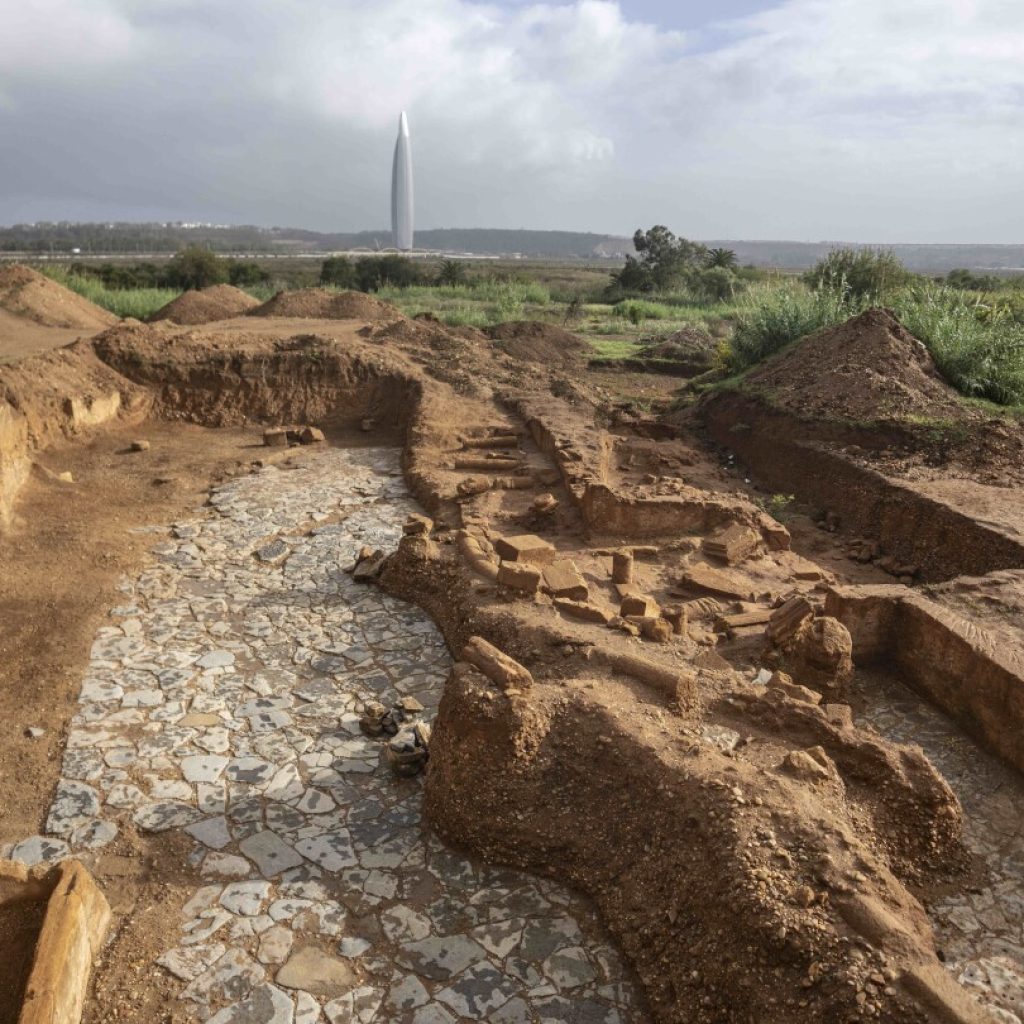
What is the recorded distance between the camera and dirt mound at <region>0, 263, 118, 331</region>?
50.7 feet

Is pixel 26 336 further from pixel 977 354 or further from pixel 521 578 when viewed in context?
pixel 977 354

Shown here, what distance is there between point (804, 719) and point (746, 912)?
1.26 meters

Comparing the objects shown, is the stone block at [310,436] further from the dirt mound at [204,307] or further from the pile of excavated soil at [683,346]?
the pile of excavated soil at [683,346]

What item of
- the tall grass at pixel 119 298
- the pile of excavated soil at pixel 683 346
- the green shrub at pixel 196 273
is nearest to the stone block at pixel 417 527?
the pile of excavated soil at pixel 683 346

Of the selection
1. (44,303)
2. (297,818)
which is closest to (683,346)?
(44,303)

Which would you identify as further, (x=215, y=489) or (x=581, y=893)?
(x=215, y=489)

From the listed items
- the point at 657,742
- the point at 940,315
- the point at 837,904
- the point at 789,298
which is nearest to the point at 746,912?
the point at 837,904

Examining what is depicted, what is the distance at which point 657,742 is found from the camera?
11.8 feet

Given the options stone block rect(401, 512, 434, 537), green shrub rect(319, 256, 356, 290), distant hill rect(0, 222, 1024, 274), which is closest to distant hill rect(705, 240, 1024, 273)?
Result: distant hill rect(0, 222, 1024, 274)

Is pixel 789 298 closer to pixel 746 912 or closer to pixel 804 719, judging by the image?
pixel 804 719

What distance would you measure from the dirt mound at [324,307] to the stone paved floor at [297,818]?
428 inches

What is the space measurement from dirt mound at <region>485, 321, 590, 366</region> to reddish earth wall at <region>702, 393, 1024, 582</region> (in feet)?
15.7

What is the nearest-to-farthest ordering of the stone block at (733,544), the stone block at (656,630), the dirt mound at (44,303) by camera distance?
the stone block at (656,630), the stone block at (733,544), the dirt mound at (44,303)

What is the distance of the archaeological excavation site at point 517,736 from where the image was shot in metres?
2.98
